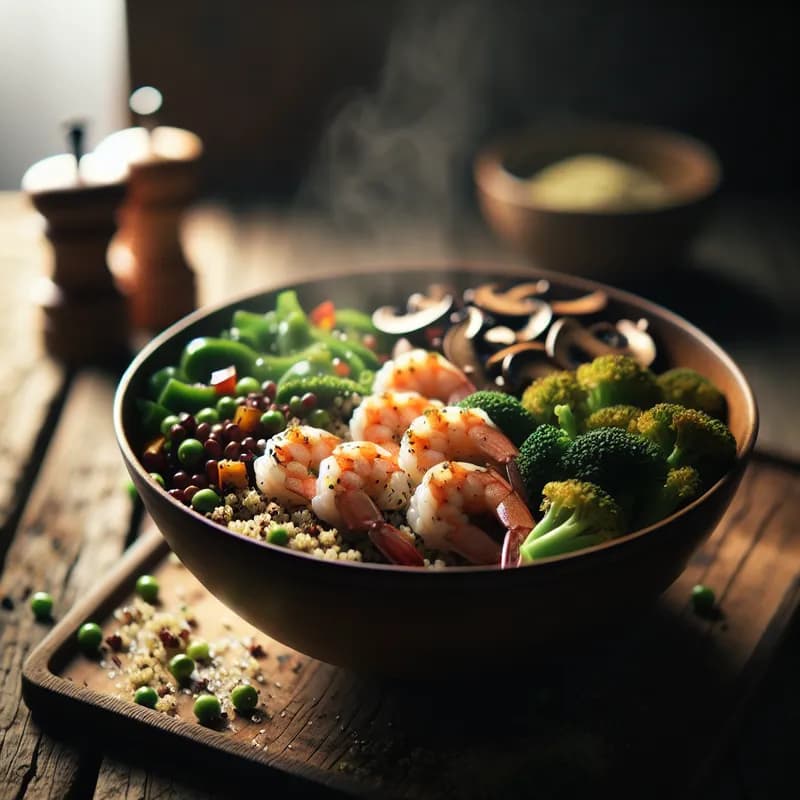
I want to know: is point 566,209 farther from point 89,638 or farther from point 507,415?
point 89,638

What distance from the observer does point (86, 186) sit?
9.32 ft

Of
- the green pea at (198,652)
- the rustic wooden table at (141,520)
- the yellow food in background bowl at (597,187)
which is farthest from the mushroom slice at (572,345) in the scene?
the yellow food in background bowl at (597,187)

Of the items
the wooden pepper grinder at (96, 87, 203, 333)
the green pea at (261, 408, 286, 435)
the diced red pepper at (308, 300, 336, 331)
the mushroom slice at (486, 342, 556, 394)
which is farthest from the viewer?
the wooden pepper grinder at (96, 87, 203, 333)

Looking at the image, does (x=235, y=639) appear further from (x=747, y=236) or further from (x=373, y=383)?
(x=747, y=236)

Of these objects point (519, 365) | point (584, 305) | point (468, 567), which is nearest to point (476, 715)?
point (468, 567)

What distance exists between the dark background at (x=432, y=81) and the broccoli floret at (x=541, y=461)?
247cm

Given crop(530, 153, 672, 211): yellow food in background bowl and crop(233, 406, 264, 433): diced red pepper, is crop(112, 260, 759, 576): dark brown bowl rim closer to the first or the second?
crop(233, 406, 264, 433): diced red pepper

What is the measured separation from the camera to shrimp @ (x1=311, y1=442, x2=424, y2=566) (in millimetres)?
1574

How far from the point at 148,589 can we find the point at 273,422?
405 millimetres

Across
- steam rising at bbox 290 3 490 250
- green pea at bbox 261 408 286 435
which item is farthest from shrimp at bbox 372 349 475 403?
Result: steam rising at bbox 290 3 490 250

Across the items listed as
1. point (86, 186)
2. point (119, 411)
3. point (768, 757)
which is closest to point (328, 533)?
point (119, 411)

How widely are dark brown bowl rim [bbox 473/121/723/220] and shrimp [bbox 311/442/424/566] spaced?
1754 millimetres

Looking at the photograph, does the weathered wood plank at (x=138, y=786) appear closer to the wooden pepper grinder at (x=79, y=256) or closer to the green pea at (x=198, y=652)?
the green pea at (x=198, y=652)

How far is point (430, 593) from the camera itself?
143 centimetres
